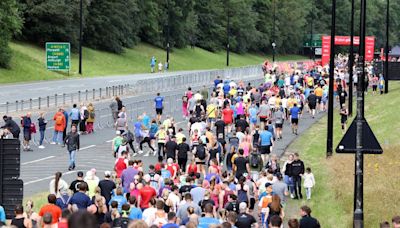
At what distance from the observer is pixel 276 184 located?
65.6 feet

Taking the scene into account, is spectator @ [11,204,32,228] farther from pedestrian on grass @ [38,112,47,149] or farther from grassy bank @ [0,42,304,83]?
grassy bank @ [0,42,304,83]

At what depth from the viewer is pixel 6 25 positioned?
67250 mm

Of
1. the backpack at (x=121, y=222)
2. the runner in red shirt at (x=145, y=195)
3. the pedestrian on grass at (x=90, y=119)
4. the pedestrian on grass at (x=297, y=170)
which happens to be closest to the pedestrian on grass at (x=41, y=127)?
the pedestrian on grass at (x=90, y=119)

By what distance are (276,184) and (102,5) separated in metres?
77.1

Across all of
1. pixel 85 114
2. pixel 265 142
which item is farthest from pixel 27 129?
pixel 265 142

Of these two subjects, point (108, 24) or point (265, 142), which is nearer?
point (265, 142)

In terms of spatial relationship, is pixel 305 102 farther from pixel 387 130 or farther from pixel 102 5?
pixel 102 5

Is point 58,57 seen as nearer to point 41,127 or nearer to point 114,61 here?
point 41,127

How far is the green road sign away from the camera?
60.4 metres

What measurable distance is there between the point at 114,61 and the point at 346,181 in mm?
67078

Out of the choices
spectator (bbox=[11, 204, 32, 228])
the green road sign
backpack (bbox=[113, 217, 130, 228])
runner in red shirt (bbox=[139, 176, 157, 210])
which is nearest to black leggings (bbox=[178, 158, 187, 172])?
runner in red shirt (bbox=[139, 176, 157, 210])

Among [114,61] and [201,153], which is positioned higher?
[114,61]

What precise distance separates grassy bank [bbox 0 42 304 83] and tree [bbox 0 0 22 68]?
97 cm

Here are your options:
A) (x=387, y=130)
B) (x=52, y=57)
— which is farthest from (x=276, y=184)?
(x=52, y=57)
